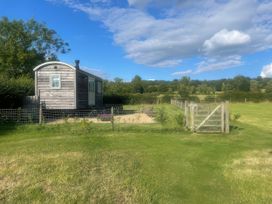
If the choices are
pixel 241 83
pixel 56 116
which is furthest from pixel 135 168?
pixel 241 83

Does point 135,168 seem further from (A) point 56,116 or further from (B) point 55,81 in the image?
(A) point 56,116

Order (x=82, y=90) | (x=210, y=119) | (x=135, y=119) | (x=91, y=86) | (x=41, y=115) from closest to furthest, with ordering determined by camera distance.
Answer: (x=210, y=119), (x=41, y=115), (x=135, y=119), (x=82, y=90), (x=91, y=86)

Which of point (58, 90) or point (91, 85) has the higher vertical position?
point (91, 85)

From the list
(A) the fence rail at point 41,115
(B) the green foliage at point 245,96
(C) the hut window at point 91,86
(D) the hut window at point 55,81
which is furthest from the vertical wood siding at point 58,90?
(B) the green foliage at point 245,96

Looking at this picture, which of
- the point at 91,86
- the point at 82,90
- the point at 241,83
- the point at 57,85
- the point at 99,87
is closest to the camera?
the point at 57,85

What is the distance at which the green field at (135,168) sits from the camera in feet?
18.8

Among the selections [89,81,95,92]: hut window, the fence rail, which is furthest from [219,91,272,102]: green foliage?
the fence rail

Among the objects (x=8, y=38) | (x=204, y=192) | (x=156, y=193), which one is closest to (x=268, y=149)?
(x=204, y=192)

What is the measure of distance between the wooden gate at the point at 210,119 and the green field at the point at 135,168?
3.61 ft

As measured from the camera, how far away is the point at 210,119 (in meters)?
14.2

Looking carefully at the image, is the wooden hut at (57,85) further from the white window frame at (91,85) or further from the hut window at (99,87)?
the hut window at (99,87)

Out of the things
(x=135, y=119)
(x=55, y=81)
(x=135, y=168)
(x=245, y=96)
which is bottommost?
(x=135, y=168)

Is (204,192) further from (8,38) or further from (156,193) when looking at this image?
(8,38)

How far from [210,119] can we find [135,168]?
743 cm
